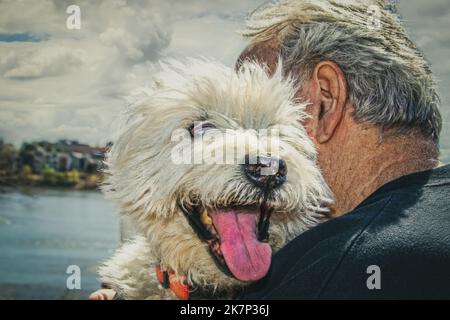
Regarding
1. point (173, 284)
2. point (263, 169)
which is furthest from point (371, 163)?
point (173, 284)

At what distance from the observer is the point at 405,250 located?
1.90 metres

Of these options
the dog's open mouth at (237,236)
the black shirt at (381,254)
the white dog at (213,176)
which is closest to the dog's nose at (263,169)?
the white dog at (213,176)

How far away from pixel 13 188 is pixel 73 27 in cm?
84

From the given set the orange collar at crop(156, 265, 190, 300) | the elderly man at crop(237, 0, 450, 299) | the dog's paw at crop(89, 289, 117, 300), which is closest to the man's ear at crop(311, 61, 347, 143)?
the elderly man at crop(237, 0, 450, 299)

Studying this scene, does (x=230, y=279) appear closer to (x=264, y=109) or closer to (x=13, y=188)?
(x=264, y=109)

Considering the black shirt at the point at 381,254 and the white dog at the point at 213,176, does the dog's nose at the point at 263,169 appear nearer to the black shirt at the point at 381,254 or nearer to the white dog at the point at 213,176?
the white dog at the point at 213,176

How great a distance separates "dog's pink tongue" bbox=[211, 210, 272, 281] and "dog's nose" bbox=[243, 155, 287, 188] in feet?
0.54

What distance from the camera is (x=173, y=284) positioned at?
2.39 metres

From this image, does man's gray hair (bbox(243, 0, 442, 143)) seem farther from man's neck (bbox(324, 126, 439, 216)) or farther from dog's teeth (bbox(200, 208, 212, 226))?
dog's teeth (bbox(200, 208, 212, 226))

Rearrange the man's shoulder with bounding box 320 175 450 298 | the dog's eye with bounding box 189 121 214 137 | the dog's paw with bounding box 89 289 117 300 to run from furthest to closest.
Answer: the dog's paw with bounding box 89 289 117 300
the dog's eye with bounding box 189 121 214 137
the man's shoulder with bounding box 320 175 450 298

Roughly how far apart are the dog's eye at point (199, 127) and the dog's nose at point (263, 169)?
23cm

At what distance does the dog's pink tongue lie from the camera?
7.04 feet

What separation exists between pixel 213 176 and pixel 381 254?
59cm

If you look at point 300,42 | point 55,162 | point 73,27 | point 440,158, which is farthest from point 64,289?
point 440,158
